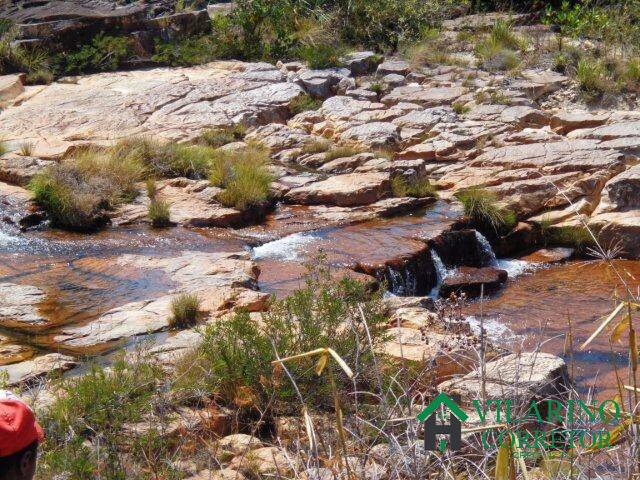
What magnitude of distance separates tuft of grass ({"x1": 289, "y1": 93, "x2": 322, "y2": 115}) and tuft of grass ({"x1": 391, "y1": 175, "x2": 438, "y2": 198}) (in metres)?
3.29

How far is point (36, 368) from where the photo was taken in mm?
4891

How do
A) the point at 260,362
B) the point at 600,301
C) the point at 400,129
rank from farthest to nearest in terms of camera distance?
Result: the point at 400,129 → the point at 600,301 → the point at 260,362

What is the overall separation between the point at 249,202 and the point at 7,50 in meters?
6.95

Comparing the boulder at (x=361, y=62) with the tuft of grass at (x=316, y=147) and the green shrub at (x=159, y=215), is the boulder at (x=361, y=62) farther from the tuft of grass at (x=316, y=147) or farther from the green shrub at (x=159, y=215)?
the green shrub at (x=159, y=215)

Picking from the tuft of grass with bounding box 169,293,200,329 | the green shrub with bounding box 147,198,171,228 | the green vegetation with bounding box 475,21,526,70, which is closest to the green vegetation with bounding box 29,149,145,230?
the green shrub with bounding box 147,198,171,228

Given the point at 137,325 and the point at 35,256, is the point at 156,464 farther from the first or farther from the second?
the point at 35,256

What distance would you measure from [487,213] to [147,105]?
5.93 meters

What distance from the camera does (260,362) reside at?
4.30 metres

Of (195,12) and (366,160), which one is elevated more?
(195,12)

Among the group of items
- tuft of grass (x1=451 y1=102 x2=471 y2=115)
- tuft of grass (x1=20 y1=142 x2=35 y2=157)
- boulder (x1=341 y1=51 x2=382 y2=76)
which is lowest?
tuft of grass (x1=451 y1=102 x2=471 y2=115)

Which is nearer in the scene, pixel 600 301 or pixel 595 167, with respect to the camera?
pixel 600 301

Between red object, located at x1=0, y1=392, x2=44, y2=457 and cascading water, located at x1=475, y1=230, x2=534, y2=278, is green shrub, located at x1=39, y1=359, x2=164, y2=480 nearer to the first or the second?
red object, located at x1=0, y1=392, x2=44, y2=457

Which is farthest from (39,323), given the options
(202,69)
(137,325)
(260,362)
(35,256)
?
(202,69)

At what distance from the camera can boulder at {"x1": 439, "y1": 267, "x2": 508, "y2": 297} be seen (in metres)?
7.96
